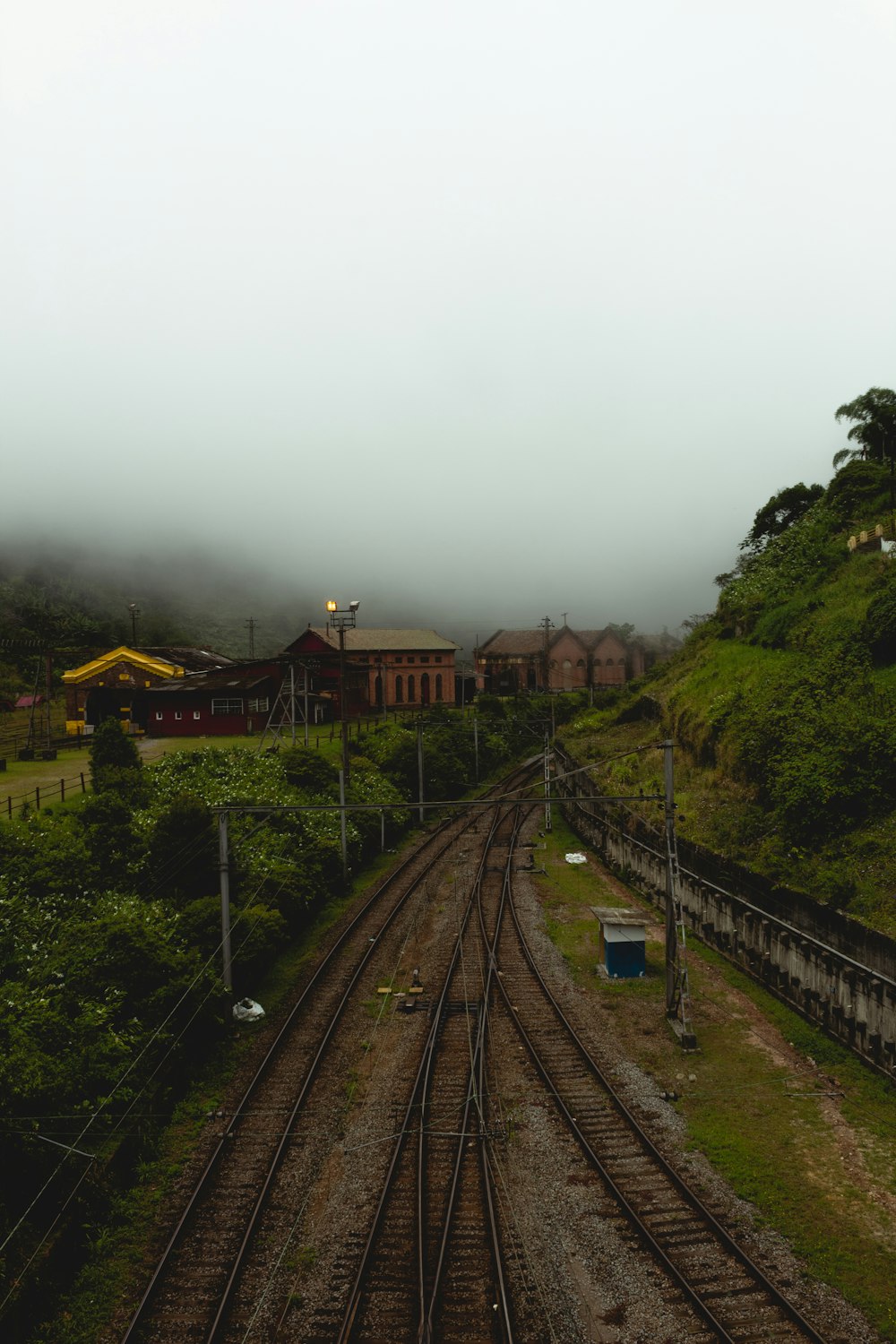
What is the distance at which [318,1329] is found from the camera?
903 centimetres

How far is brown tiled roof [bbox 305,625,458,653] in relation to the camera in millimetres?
77000

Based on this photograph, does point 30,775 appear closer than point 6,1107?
No

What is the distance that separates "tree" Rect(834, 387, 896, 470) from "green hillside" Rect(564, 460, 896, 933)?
12.7ft

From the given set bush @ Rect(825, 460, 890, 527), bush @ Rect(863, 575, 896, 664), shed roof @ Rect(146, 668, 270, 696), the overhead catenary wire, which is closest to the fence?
the overhead catenary wire

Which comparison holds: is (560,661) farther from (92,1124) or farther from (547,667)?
(92,1124)

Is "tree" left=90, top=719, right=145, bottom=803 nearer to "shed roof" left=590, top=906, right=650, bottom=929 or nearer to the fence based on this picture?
the fence

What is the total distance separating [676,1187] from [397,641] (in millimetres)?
70111

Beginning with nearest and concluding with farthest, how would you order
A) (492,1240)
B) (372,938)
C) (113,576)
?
1. (492,1240)
2. (372,938)
3. (113,576)

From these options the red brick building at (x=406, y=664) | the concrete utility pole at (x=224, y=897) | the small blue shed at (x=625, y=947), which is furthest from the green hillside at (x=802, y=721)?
the red brick building at (x=406, y=664)

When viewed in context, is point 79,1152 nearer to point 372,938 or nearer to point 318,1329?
point 318,1329

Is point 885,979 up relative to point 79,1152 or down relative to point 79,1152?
up

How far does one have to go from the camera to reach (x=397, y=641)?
8000 cm

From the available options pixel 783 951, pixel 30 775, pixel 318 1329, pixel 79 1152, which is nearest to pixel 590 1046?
pixel 783 951

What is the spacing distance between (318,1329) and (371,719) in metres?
54.9
